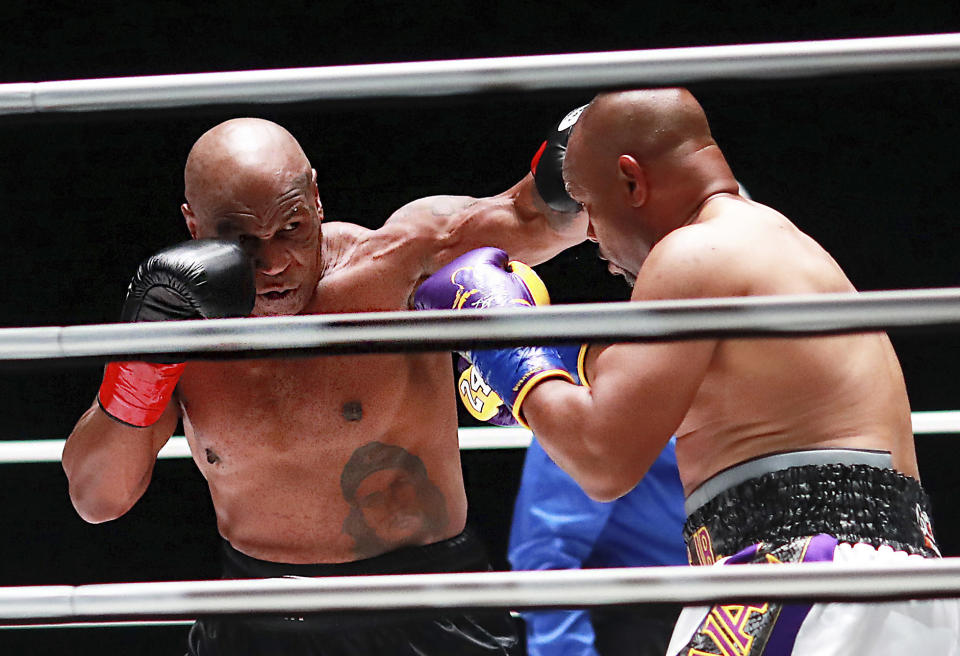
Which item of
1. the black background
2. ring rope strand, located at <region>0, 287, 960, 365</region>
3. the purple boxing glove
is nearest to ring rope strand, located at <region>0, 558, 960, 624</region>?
ring rope strand, located at <region>0, 287, 960, 365</region>

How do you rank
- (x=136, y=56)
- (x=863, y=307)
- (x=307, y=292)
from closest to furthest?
(x=863, y=307) → (x=307, y=292) → (x=136, y=56)

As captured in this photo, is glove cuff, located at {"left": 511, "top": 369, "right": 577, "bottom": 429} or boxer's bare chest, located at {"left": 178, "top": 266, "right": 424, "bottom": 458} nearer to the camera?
glove cuff, located at {"left": 511, "top": 369, "right": 577, "bottom": 429}

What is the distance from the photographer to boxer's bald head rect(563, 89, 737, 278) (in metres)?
1.15

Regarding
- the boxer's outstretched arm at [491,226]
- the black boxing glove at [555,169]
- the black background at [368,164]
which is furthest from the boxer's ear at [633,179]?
the black background at [368,164]

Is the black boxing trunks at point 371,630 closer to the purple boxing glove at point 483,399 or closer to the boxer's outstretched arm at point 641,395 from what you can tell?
the purple boxing glove at point 483,399

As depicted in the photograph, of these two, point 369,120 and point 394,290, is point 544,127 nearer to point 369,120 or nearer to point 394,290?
point 369,120

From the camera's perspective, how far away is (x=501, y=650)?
1698mm

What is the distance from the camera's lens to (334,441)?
168 cm

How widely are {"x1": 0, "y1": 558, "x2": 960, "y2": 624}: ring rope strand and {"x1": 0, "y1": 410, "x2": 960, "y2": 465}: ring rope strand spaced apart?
0.90m

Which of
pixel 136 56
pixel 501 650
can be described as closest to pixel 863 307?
pixel 501 650

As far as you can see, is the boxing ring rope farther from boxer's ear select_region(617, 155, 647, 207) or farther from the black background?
the black background

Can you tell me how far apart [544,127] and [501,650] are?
1.43 m

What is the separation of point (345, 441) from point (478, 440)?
227 mm

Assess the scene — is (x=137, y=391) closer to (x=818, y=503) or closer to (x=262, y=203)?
(x=262, y=203)
